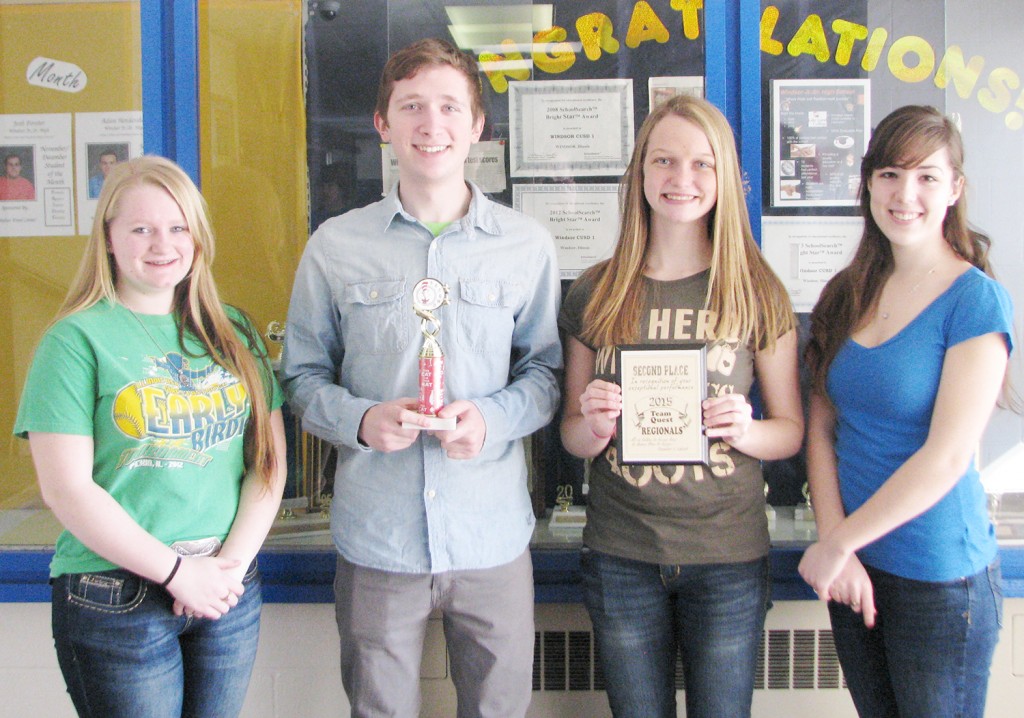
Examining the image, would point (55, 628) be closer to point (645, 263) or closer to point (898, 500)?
point (645, 263)

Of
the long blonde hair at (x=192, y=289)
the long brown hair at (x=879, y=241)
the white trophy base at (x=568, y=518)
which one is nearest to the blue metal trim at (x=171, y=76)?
the long blonde hair at (x=192, y=289)

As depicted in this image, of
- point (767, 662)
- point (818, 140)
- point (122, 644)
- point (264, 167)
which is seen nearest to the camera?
point (122, 644)

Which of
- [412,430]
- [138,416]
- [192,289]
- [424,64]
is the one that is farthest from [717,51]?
[138,416]

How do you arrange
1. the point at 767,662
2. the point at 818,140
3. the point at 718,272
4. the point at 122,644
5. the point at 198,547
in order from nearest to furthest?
the point at 122,644
the point at 198,547
the point at 718,272
the point at 767,662
the point at 818,140

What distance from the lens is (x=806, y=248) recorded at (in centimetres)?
281

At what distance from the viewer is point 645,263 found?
6.89 ft

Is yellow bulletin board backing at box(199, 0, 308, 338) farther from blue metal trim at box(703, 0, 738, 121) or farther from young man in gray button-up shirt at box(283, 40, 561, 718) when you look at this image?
blue metal trim at box(703, 0, 738, 121)

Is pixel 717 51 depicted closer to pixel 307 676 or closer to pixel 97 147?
pixel 97 147

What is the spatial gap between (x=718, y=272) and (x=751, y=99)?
1.00 m

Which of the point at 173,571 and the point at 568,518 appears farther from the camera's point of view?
the point at 568,518

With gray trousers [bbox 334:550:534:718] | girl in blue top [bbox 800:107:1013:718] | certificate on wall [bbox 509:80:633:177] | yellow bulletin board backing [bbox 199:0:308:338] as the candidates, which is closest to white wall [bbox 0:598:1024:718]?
gray trousers [bbox 334:550:534:718]

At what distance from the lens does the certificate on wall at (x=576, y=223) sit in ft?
9.25

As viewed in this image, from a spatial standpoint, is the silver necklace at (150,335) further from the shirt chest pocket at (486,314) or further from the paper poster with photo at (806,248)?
the paper poster with photo at (806,248)

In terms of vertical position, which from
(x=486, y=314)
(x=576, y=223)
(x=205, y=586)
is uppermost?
(x=576, y=223)
